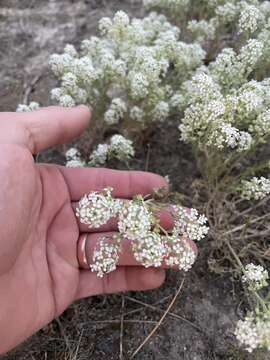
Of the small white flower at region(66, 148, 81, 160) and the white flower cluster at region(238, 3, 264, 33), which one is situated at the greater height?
the white flower cluster at region(238, 3, 264, 33)

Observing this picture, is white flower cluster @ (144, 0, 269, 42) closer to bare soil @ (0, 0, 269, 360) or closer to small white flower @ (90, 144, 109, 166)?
bare soil @ (0, 0, 269, 360)

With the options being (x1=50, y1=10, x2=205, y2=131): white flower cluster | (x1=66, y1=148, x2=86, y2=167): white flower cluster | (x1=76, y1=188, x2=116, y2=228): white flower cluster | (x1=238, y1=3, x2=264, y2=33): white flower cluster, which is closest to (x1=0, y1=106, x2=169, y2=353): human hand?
(x1=66, y1=148, x2=86, y2=167): white flower cluster

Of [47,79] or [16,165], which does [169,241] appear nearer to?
[16,165]

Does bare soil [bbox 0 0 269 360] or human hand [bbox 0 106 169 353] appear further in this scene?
bare soil [bbox 0 0 269 360]

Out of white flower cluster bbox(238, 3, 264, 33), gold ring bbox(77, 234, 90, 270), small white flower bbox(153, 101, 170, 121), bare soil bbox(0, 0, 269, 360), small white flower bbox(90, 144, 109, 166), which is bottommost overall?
bare soil bbox(0, 0, 269, 360)

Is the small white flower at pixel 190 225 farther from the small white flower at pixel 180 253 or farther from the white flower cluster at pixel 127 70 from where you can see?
the white flower cluster at pixel 127 70

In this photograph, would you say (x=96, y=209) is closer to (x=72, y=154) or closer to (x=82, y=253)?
(x=82, y=253)
